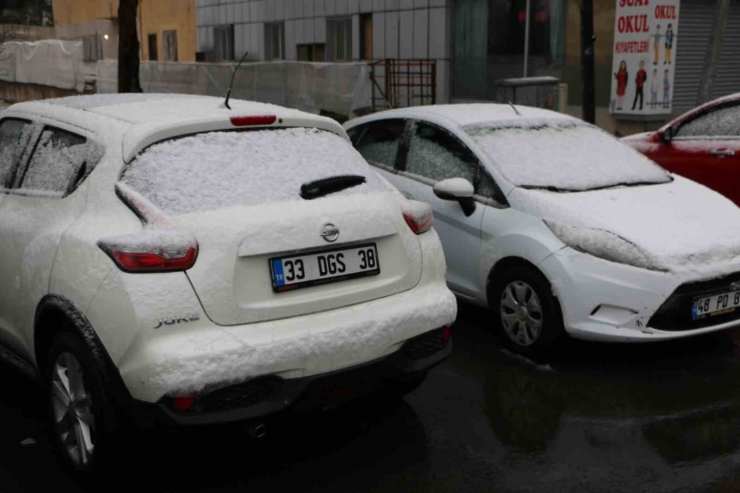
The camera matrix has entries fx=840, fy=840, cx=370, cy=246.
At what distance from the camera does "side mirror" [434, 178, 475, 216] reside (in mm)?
5449

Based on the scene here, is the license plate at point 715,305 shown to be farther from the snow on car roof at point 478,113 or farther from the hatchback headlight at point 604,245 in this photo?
the snow on car roof at point 478,113

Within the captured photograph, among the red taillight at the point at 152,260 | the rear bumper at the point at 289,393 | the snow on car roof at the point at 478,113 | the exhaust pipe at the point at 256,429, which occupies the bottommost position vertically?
the exhaust pipe at the point at 256,429

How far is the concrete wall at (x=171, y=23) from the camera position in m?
33.8

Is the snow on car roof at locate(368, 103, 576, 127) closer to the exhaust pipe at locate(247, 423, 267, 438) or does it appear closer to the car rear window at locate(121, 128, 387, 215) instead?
the car rear window at locate(121, 128, 387, 215)

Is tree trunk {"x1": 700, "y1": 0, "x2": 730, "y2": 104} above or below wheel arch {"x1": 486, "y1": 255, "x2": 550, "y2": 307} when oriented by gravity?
above

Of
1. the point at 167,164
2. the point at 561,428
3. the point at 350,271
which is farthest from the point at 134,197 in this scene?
the point at 561,428

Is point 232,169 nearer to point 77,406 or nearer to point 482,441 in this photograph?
point 77,406

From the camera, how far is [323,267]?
3.51 meters

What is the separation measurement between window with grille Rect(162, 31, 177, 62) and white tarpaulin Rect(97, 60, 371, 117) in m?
8.89

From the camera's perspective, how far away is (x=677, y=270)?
474 centimetres

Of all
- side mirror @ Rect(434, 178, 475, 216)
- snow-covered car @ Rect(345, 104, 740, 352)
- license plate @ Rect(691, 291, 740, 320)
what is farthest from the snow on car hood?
side mirror @ Rect(434, 178, 475, 216)

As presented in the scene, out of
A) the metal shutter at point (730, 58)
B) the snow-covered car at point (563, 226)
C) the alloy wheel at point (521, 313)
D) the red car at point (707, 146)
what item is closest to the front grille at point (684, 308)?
the snow-covered car at point (563, 226)

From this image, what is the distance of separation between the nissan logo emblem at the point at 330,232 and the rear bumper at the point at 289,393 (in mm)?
548

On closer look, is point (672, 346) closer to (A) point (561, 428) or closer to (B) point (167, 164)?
(A) point (561, 428)
